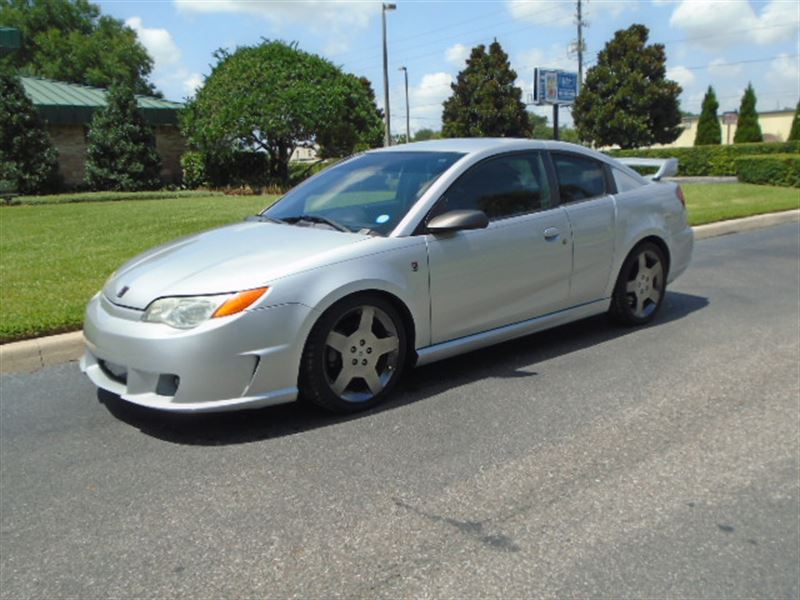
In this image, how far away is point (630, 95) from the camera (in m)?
40.9

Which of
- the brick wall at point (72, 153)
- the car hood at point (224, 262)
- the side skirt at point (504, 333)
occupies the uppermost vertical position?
the brick wall at point (72, 153)

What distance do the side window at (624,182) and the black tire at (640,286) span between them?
1.50 feet

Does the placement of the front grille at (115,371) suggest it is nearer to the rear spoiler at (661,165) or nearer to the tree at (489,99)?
the rear spoiler at (661,165)

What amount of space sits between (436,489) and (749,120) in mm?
45461

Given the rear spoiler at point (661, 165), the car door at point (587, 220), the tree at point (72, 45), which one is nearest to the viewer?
the car door at point (587, 220)

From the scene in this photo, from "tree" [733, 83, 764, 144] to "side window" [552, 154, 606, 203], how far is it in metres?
42.1

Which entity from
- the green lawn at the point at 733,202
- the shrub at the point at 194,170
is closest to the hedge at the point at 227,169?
the shrub at the point at 194,170

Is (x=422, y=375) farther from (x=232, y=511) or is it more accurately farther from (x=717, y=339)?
(x=717, y=339)

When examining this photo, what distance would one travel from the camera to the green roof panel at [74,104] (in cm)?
2519

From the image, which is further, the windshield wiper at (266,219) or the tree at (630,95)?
the tree at (630,95)

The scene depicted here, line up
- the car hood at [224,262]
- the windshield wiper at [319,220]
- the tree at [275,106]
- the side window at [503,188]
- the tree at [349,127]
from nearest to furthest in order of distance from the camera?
the car hood at [224,262] < the windshield wiper at [319,220] < the side window at [503,188] < the tree at [275,106] < the tree at [349,127]

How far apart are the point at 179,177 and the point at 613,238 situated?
2519 cm

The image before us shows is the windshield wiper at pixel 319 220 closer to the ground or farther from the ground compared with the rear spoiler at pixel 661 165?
closer to the ground

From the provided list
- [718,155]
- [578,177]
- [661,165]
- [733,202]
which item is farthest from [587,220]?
[718,155]
